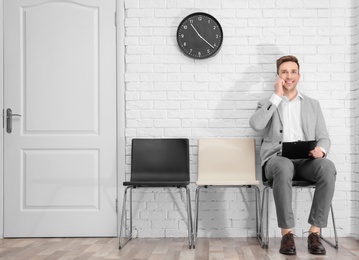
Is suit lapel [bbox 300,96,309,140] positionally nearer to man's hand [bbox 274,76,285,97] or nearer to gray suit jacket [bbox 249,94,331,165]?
gray suit jacket [bbox 249,94,331,165]

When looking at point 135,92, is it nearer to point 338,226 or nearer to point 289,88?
point 289,88

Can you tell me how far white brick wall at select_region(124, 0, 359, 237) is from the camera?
4.12 metres

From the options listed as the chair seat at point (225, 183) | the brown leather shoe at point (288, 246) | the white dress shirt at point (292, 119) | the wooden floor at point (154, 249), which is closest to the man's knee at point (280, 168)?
the chair seat at point (225, 183)

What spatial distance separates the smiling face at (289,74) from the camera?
3.83 metres

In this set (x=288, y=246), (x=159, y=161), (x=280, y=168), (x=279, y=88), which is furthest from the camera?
(x=159, y=161)

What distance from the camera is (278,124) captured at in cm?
380

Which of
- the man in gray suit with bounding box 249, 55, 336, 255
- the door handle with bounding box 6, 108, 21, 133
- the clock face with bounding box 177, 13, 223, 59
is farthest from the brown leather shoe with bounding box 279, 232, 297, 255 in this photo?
the door handle with bounding box 6, 108, 21, 133

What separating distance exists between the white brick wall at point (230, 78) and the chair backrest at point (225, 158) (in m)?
0.10

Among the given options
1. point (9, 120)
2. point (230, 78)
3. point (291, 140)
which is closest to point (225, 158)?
point (291, 140)

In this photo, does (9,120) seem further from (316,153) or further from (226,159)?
(316,153)

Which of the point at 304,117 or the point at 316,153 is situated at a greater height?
the point at 304,117

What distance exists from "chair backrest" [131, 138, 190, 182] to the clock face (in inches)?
28.6

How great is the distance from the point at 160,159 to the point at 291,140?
1015mm

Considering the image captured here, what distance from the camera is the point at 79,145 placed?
414 cm
